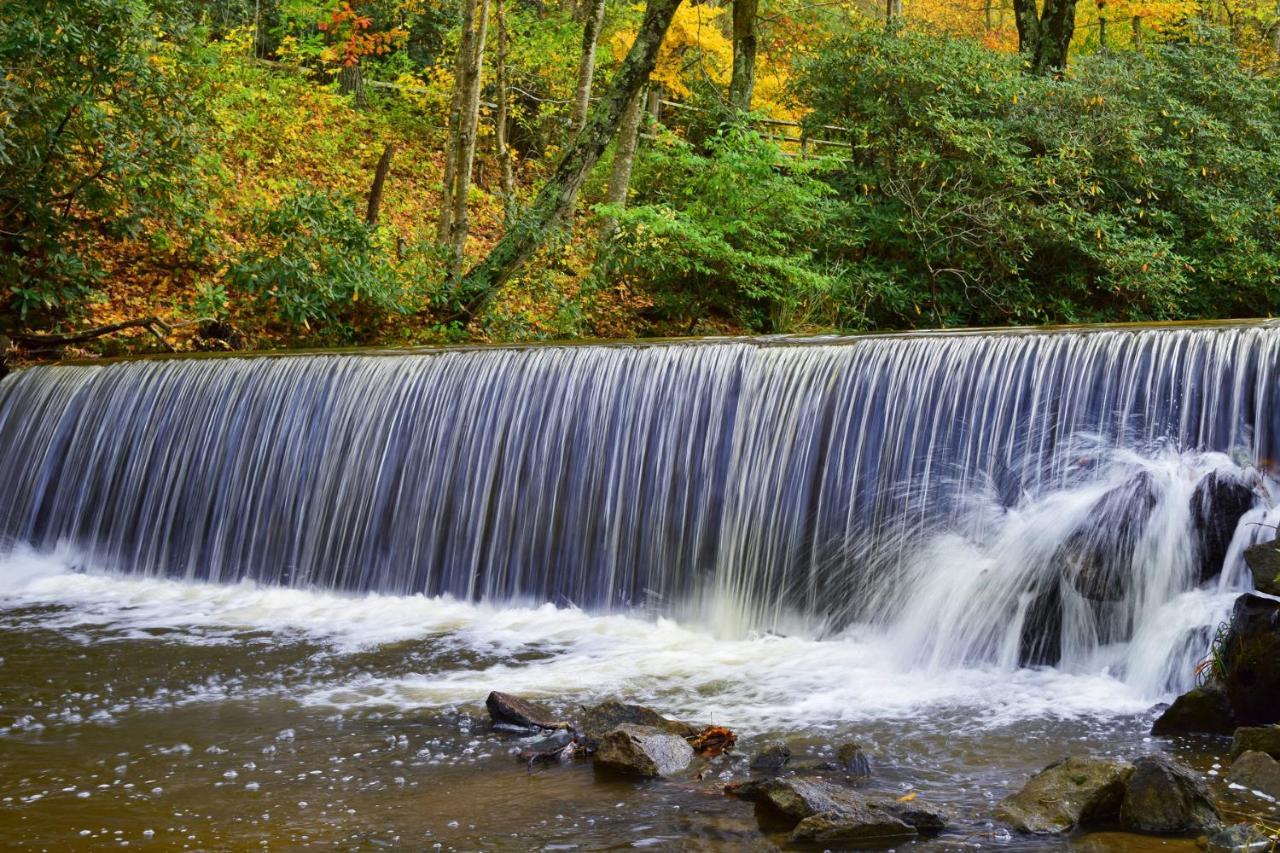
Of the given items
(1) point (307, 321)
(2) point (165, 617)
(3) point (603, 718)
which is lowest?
(2) point (165, 617)

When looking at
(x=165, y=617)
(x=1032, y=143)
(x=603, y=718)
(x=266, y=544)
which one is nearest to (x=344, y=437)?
(x=266, y=544)

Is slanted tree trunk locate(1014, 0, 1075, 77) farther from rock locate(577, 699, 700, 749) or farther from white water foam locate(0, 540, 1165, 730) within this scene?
rock locate(577, 699, 700, 749)

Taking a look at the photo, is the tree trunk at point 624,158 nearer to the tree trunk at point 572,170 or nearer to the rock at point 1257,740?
the tree trunk at point 572,170

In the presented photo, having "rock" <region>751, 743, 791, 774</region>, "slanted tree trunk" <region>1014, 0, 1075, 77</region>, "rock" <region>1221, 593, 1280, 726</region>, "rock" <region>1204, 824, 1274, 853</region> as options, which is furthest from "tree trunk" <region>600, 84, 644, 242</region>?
"rock" <region>1204, 824, 1274, 853</region>

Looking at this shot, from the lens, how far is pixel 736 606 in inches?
303

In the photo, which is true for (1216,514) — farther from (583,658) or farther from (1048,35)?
(1048,35)

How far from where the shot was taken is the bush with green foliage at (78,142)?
11391 millimetres

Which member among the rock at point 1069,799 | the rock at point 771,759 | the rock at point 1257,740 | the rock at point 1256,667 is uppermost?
the rock at point 1256,667

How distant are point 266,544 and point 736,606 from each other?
3657 millimetres

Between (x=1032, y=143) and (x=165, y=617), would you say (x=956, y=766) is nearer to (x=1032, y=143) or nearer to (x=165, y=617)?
(x=165, y=617)

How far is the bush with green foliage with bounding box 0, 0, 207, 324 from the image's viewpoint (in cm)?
1139

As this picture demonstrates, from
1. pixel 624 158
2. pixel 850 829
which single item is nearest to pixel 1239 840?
pixel 850 829

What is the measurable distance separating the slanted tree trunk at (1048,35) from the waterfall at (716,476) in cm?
1044

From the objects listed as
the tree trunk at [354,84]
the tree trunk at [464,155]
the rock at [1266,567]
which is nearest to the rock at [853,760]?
the rock at [1266,567]
